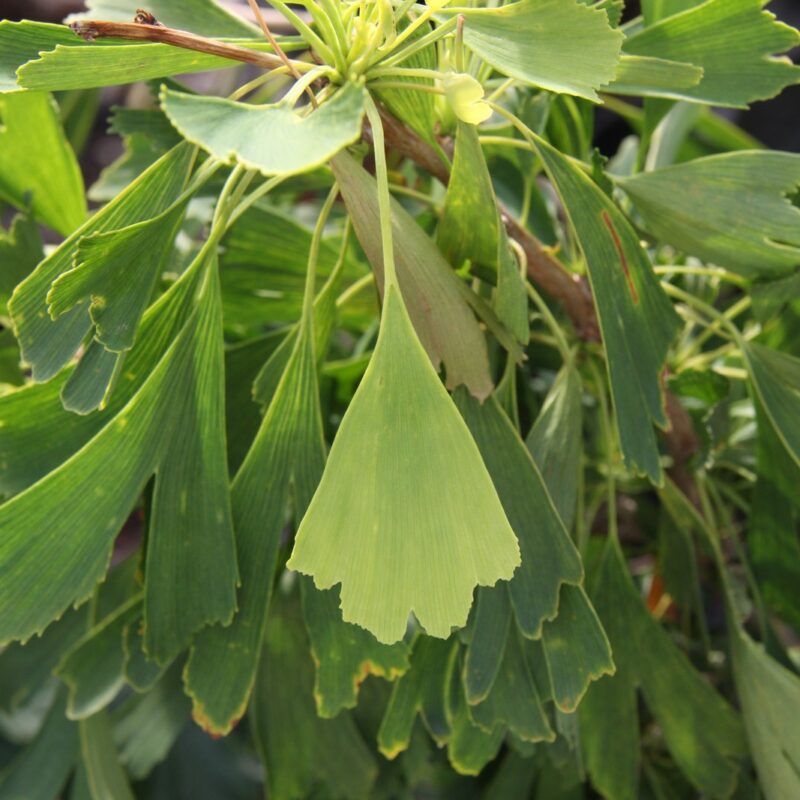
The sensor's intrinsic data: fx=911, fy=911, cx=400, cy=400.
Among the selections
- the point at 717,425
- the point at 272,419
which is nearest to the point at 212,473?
the point at 272,419

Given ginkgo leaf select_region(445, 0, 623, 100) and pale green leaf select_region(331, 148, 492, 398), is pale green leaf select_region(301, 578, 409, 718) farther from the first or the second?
ginkgo leaf select_region(445, 0, 623, 100)

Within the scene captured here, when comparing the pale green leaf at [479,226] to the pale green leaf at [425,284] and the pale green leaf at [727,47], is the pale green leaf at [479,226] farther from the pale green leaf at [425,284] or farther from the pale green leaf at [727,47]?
the pale green leaf at [727,47]

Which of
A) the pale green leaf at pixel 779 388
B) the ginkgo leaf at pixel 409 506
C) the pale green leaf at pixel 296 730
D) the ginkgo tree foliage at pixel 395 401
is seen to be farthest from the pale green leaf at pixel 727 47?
the pale green leaf at pixel 296 730

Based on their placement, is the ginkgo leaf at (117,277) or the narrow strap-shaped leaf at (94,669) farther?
the narrow strap-shaped leaf at (94,669)

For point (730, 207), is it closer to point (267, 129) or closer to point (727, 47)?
point (727, 47)

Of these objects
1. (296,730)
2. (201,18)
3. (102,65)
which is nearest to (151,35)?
(102,65)

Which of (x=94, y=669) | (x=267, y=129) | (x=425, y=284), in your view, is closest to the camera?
(x=267, y=129)

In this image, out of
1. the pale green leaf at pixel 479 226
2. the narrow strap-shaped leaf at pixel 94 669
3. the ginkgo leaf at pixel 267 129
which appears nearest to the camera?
the ginkgo leaf at pixel 267 129
